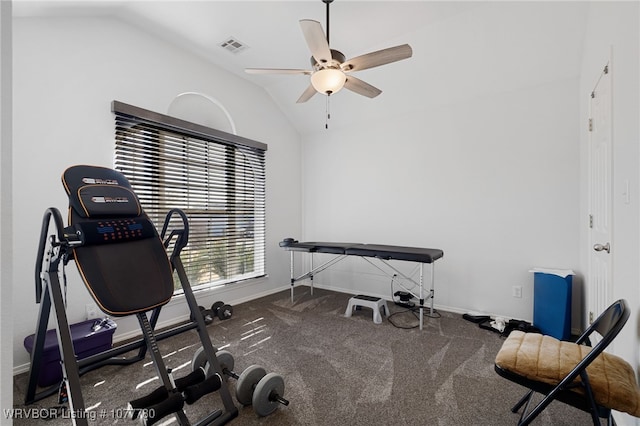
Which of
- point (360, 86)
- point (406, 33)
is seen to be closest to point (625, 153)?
point (360, 86)

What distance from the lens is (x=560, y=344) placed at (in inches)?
60.7

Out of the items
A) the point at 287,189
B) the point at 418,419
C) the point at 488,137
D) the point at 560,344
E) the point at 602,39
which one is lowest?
the point at 418,419

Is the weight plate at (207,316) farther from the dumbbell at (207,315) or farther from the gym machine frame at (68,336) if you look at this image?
the gym machine frame at (68,336)

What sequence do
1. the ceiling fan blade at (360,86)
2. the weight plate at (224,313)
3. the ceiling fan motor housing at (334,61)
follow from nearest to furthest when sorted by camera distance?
1. the ceiling fan motor housing at (334,61)
2. the ceiling fan blade at (360,86)
3. the weight plate at (224,313)

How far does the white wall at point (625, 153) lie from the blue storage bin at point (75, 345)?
3.37 metres

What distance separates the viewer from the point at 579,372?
1202 mm

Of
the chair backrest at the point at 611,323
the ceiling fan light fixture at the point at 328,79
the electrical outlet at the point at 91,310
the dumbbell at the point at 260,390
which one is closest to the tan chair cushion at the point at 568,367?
the chair backrest at the point at 611,323

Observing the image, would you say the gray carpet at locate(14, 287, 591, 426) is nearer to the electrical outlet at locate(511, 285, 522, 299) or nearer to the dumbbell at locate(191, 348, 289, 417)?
the dumbbell at locate(191, 348, 289, 417)

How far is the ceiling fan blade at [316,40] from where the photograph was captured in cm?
183

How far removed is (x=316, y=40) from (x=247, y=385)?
232 cm

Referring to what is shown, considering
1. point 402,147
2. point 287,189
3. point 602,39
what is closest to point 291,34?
point 402,147

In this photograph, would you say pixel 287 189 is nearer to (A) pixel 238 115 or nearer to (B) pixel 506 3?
(A) pixel 238 115

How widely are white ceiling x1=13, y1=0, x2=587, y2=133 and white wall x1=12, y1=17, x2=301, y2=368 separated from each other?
16 centimetres

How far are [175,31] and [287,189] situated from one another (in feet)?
8.21
